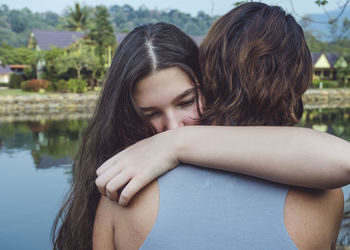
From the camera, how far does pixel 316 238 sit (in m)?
0.62

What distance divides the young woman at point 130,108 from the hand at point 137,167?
25 cm

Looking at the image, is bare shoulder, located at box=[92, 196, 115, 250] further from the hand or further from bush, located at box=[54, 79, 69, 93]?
bush, located at box=[54, 79, 69, 93]

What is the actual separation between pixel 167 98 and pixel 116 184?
47 cm

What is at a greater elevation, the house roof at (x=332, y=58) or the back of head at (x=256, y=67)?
the back of head at (x=256, y=67)

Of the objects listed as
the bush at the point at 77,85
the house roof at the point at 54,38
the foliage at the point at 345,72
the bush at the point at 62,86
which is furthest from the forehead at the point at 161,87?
the foliage at the point at 345,72

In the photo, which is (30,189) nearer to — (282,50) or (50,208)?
(50,208)

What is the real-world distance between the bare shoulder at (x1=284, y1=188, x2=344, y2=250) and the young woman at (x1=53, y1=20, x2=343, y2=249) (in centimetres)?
40

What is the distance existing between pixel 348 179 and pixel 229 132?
0.20 meters

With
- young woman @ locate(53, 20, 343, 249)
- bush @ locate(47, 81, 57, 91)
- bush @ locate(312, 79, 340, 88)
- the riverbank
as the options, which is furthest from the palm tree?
young woman @ locate(53, 20, 343, 249)

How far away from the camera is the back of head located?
77cm

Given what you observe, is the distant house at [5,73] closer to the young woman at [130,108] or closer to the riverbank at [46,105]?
the riverbank at [46,105]

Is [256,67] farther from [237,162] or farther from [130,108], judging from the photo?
[130,108]

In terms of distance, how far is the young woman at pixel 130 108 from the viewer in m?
1.00

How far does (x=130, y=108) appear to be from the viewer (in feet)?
3.45
